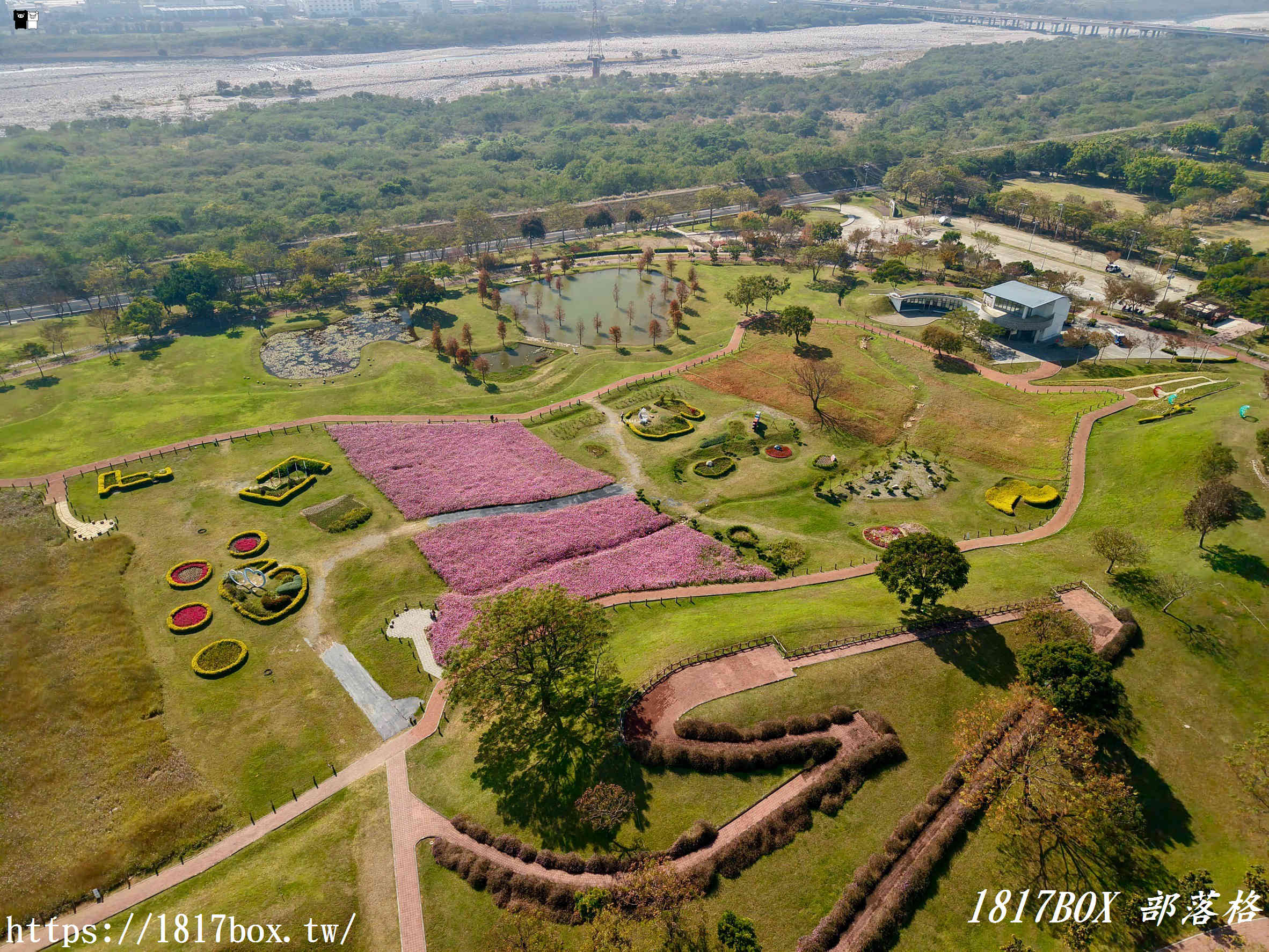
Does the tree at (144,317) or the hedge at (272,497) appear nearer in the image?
the hedge at (272,497)

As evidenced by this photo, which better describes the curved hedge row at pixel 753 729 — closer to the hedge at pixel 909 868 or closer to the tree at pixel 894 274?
the hedge at pixel 909 868

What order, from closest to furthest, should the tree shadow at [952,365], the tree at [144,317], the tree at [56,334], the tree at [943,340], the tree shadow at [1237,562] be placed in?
the tree shadow at [1237,562], the tree shadow at [952,365], the tree at [943,340], the tree at [56,334], the tree at [144,317]

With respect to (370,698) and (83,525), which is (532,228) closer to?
(83,525)

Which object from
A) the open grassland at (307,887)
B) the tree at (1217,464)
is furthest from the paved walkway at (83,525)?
the tree at (1217,464)

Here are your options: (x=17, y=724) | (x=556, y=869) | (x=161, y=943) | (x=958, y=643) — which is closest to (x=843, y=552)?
(x=958, y=643)

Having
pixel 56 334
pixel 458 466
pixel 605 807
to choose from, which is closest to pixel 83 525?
pixel 458 466

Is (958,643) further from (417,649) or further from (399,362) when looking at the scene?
(399,362)
